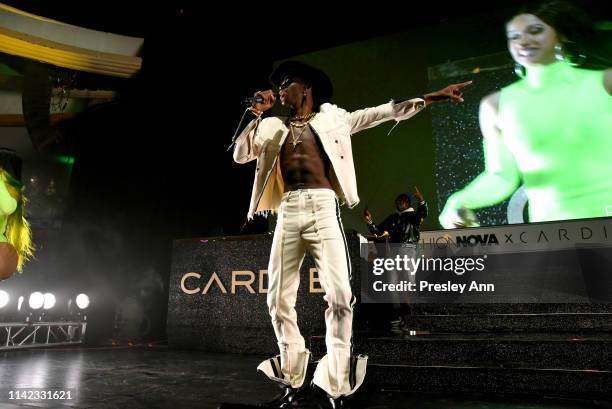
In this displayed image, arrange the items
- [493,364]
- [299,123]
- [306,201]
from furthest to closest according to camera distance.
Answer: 1. [493,364]
2. [299,123]
3. [306,201]

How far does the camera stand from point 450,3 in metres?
6.84

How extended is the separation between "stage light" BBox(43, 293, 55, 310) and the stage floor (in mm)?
1671

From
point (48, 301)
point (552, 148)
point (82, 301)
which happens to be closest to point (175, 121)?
point (82, 301)

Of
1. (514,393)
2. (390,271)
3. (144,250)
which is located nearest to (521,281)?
(390,271)

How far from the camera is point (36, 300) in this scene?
6.16 meters

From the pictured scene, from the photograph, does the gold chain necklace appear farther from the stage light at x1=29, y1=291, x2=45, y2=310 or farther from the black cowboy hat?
the stage light at x1=29, y1=291, x2=45, y2=310

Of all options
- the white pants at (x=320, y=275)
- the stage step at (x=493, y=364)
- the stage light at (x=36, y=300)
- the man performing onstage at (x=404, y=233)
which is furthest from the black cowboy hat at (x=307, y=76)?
the stage light at (x=36, y=300)

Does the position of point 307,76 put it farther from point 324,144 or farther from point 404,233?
point 404,233

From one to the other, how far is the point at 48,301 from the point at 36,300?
19cm

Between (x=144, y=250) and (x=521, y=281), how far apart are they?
5541 mm

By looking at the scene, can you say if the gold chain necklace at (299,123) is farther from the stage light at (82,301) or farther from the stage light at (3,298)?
the stage light at (82,301)

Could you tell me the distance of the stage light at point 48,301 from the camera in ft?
20.7

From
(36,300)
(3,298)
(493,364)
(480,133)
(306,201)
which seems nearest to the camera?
(306,201)

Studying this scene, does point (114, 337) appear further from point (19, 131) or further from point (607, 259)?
point (607, 259)
